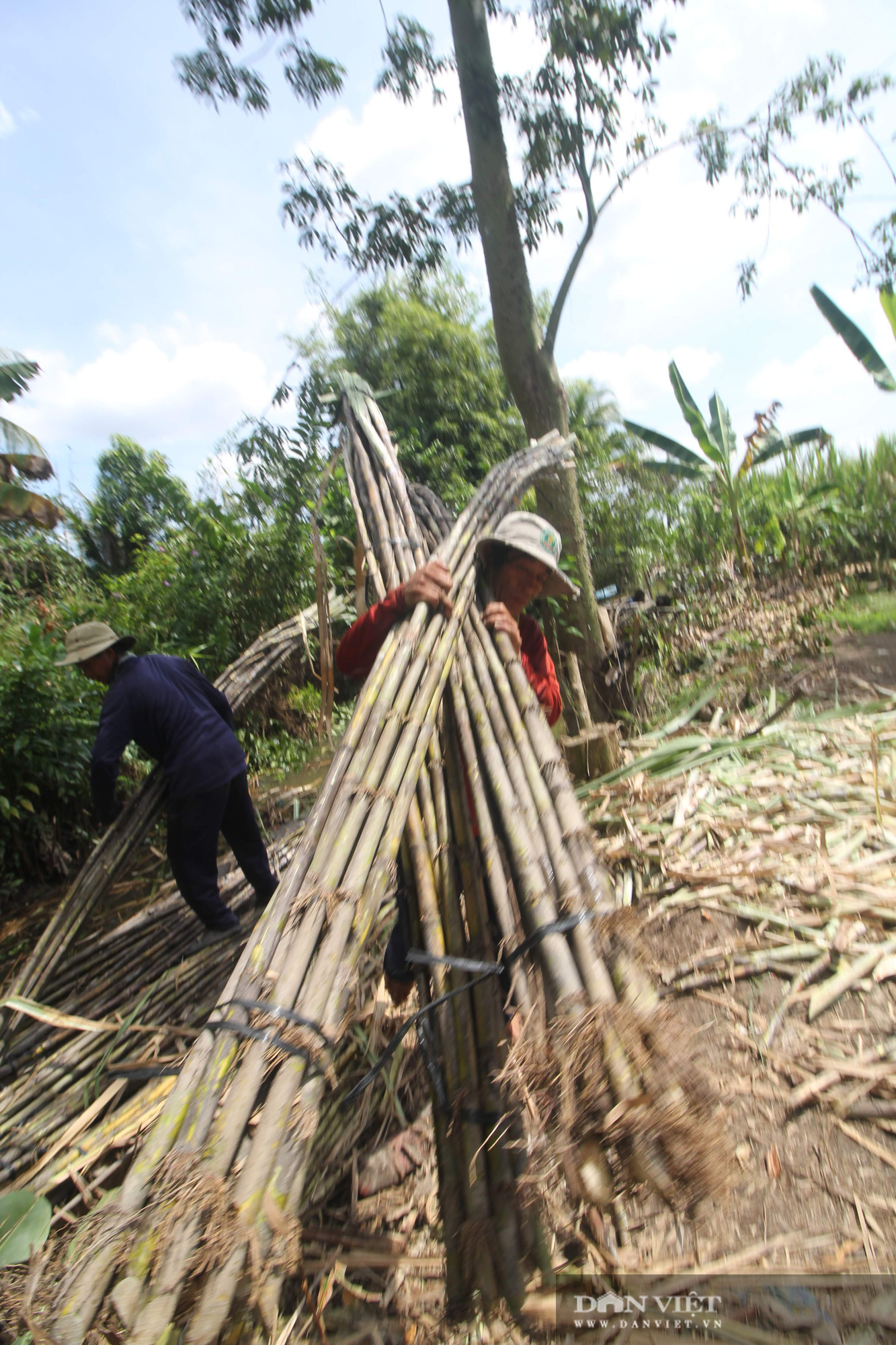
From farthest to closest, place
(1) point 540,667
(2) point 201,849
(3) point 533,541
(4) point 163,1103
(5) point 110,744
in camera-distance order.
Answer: (2) point 201,849 → (5) point 110,744 → (1) point 540,667 → (3) point 533,541 → (4) point 163,1103

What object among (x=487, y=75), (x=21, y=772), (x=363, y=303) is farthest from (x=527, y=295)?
(x=363, y=303)

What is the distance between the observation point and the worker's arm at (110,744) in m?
2.43

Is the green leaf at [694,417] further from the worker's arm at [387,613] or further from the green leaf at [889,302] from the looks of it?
the worker's arm at [387,613]

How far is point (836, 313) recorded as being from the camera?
24.8 ft

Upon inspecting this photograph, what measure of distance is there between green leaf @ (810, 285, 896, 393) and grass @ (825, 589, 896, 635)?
323 centimetres

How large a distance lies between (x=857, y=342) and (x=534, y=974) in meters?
9.24

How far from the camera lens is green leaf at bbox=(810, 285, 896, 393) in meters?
7.34

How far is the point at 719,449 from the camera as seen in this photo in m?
7.04

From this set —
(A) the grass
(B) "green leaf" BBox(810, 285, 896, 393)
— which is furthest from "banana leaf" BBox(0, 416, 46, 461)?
(B) "green leaf" BBox(810, 285, 896, 393)

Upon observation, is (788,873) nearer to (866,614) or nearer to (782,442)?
(866,614)

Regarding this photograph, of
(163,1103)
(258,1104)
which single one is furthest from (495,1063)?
(163,1103)

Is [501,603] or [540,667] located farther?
[540,667]

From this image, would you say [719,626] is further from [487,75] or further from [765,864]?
[487,75]

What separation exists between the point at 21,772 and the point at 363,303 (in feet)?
35.1
